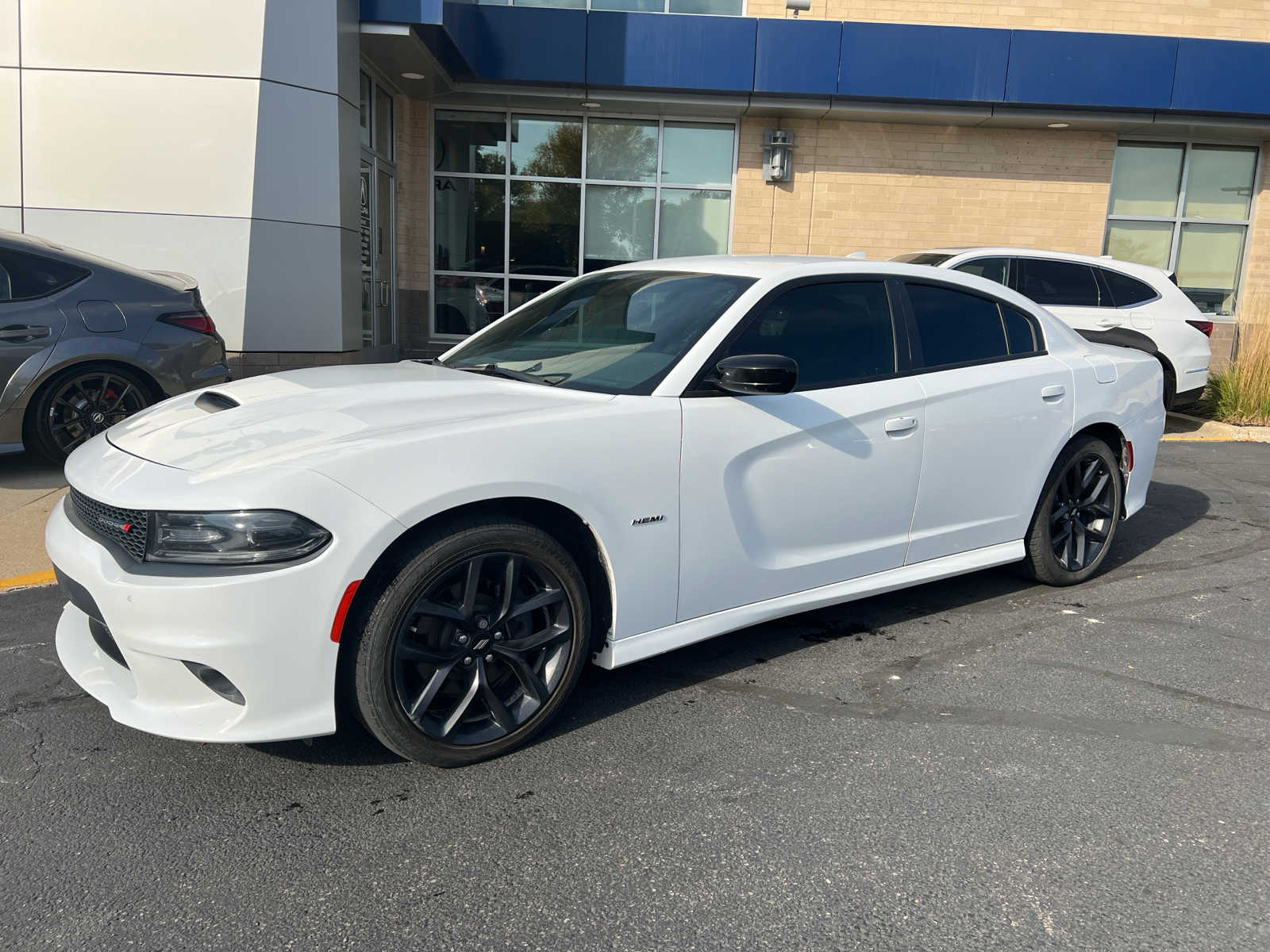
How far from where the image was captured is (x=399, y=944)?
7.41 ft

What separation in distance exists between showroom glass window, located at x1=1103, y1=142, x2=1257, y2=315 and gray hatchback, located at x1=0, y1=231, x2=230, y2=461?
1329 cm

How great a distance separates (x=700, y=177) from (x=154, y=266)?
767 centimetres

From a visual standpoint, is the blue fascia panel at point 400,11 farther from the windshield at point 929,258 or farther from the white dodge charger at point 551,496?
the white dodge charger at point 551,496

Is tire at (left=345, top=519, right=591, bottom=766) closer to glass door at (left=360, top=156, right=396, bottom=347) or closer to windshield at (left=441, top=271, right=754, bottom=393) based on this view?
windshield at (left=441, top=271, right=754, bottom=393)

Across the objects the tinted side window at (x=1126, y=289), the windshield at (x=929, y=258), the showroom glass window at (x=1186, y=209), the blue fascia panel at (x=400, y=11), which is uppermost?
the blue fascia panel at (x=400, y=11)

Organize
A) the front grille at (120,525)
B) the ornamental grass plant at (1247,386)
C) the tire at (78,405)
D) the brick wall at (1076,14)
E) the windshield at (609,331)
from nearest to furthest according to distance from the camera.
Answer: the front grille at (120,525)
the windshield at (609,331)
the tire at (78,405)
the ornamental grass plant at (1247,386)
the brick wall at (1076,14)

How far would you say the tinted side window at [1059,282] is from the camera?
1001 cm

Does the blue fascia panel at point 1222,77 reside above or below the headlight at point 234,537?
above

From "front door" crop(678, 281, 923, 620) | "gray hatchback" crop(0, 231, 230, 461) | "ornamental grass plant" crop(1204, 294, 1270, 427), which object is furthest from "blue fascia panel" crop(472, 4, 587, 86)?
"front door" crop(678, 281, 923, 620)

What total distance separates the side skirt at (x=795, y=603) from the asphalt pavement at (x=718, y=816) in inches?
10.0

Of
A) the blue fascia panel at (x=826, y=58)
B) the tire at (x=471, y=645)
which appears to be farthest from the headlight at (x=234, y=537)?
the blue fascia panel at (x=826, y=58)

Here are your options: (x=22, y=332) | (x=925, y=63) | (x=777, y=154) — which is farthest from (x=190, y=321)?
(x=925, y=63)

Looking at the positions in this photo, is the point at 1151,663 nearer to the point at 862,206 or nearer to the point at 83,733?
the point at 83,733

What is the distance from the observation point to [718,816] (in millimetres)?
2807
